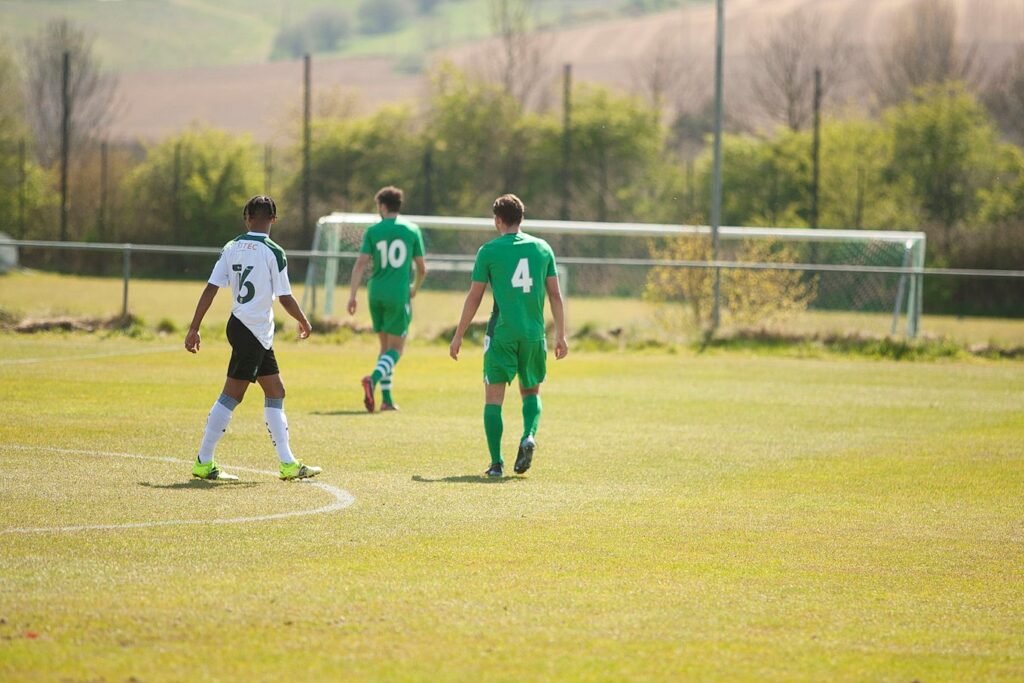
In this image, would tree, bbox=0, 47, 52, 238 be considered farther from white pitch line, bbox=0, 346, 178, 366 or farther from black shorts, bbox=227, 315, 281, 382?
black shorts, bbox=227, 315, 281, 382

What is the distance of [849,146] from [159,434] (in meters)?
45.2

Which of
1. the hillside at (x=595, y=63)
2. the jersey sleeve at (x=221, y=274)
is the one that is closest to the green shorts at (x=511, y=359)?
the jersey sleeve at (x=221, y=274)

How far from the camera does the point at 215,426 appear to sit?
962cm

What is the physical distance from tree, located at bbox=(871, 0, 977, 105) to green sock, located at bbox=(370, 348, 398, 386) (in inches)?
2738

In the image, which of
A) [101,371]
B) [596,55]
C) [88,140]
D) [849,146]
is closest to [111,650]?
[101,371]

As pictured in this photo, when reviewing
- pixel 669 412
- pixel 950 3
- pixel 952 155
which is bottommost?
pixel 669 412

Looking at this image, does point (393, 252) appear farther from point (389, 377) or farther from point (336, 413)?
point (336, 413)

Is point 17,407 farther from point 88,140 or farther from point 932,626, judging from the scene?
point 88,140

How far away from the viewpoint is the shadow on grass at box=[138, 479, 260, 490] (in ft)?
30.2

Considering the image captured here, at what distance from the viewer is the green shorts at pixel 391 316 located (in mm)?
14516

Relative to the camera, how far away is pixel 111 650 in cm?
541

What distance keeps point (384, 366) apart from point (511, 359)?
420 centimetres

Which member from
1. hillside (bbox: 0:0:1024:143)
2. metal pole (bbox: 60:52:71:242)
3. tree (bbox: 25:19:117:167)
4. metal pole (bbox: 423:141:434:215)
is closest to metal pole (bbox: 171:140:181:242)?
metal pole (bbox: 60:52:71:242)

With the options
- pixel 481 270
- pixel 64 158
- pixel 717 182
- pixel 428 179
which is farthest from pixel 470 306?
pixel 428 179
